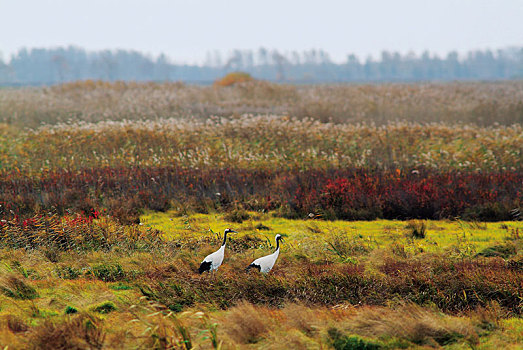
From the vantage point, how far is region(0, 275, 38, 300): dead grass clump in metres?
5.99

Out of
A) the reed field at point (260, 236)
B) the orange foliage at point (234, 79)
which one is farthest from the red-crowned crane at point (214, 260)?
the orange foliage at point (234, 79)

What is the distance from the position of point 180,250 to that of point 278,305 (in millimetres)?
2255

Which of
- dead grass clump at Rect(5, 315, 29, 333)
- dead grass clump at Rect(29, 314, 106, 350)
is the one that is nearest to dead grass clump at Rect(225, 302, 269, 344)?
dead grass clump at Rect(29, 314, 106, 350)

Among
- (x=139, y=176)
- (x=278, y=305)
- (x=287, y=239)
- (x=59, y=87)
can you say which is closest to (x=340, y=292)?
(x=278, y=305)

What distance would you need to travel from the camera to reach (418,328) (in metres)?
4.75

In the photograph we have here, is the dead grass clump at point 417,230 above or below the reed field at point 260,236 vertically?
below

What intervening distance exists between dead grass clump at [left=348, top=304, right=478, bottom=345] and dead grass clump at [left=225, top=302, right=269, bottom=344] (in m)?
0.87

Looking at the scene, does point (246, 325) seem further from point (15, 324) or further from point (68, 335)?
point (15, 324)

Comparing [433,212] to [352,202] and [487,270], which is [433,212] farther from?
[487,270]

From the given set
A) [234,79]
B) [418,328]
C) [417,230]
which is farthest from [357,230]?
[234,79]

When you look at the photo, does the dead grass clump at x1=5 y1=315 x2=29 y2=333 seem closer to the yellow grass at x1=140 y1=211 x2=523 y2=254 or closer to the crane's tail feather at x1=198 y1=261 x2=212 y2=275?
the crane's tail feather at x1=198 y1=261 x2=212 y2=275

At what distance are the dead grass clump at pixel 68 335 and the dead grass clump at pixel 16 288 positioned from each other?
1442 millimetres

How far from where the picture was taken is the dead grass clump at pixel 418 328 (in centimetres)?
473

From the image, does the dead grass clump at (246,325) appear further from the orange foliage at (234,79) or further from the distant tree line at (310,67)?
the distant tree line at (310,67)
